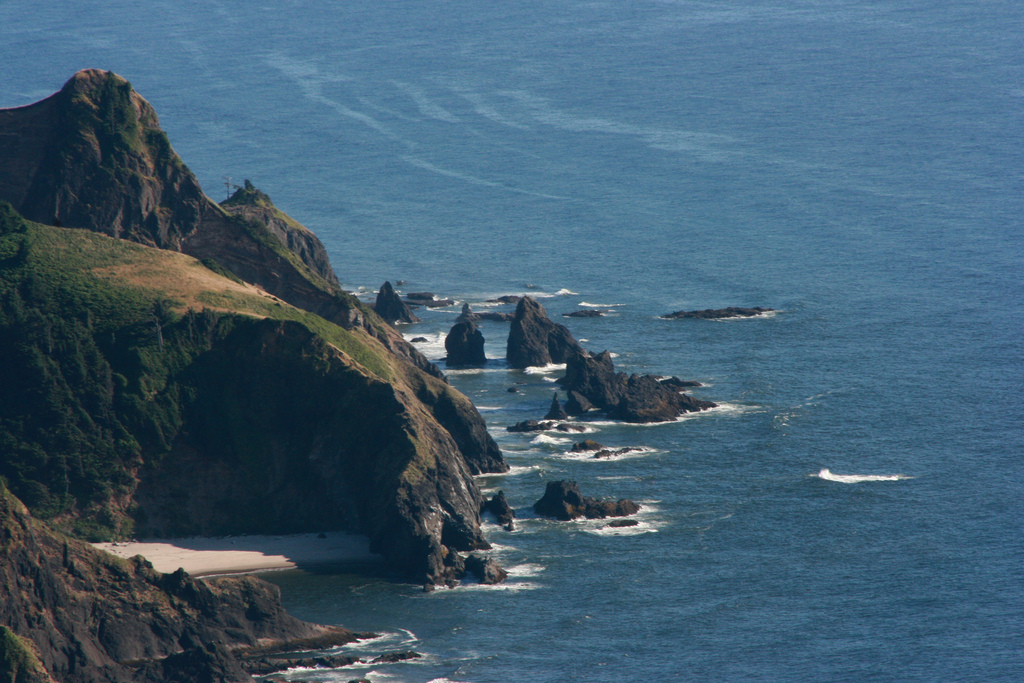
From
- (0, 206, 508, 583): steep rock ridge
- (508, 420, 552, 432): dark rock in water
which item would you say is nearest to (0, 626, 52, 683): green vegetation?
(0, 206, 508, 583): steep rock ridge

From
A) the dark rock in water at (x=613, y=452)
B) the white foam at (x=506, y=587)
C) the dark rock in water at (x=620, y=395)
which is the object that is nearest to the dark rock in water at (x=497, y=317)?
the dark rock in water at (x=620, y=395)

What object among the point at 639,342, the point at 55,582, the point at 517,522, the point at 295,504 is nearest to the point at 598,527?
the point at 517,522

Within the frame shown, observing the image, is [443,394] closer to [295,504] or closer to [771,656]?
[295,504]

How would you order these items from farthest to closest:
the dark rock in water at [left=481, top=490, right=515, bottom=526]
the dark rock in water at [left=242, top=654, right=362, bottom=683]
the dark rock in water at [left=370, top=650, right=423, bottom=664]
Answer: the dark rock in water at [left=481, top=490, right=515, bottom=526] < the dark rock in water at [left=370, top=650, right=423, bottom=664] < the dark rock in water at [left=242, top=654, right=362, bottom=683]

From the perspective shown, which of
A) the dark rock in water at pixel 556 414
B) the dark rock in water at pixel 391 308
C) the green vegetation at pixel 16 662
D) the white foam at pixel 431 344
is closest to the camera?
the green vegetation at pixel 16 662

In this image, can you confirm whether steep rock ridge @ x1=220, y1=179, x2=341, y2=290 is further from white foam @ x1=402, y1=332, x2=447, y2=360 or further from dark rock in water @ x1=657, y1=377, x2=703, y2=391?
dark rock in water @ x1=657, y1=377, x2=703, y2=391

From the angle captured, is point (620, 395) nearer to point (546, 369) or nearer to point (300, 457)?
point (546, 369)

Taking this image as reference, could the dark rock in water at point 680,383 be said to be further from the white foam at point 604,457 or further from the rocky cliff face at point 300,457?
the rocky cliff face at point 300,457
